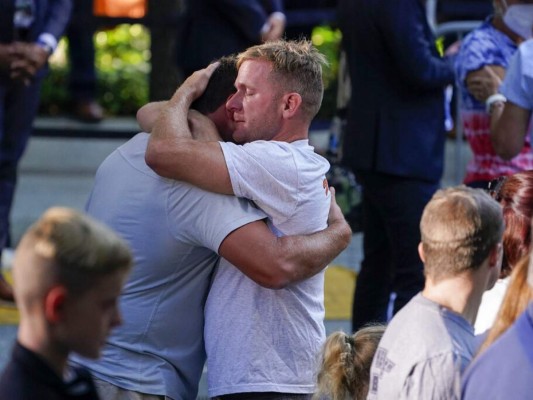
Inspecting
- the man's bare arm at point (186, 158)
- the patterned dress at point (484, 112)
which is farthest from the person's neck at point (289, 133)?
the patterned dress at point (484, 112)

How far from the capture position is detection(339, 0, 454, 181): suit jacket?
5.66m

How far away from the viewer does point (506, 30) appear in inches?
226

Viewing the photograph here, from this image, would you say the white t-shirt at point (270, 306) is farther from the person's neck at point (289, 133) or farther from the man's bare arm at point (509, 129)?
the man's bare arm at point (509, 129)

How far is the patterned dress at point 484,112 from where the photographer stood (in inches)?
224

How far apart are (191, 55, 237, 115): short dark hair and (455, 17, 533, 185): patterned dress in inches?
88.2

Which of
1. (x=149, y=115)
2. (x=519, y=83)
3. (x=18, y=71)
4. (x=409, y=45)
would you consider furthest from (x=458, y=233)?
(x=18, y=71)

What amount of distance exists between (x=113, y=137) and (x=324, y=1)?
2.66 metres

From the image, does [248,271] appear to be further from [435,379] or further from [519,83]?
[519,83]

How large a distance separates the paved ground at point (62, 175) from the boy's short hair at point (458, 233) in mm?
5234

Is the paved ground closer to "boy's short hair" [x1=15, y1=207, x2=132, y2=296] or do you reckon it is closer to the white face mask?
the white face mask

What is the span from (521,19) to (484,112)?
47 centimetres

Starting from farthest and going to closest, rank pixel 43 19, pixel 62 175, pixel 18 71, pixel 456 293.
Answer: pixel 62 175 → pixel 43 19 → pixel 18 71 → pixel 456 293

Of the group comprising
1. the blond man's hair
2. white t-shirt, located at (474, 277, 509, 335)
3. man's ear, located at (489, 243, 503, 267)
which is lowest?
white t-shirt, located at (474, 277, 509, 335)

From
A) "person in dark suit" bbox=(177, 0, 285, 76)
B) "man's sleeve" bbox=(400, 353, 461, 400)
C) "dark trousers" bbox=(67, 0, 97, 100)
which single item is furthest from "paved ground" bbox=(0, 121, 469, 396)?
"man's sleeve" bbox=(400, 353, 461, 400)
